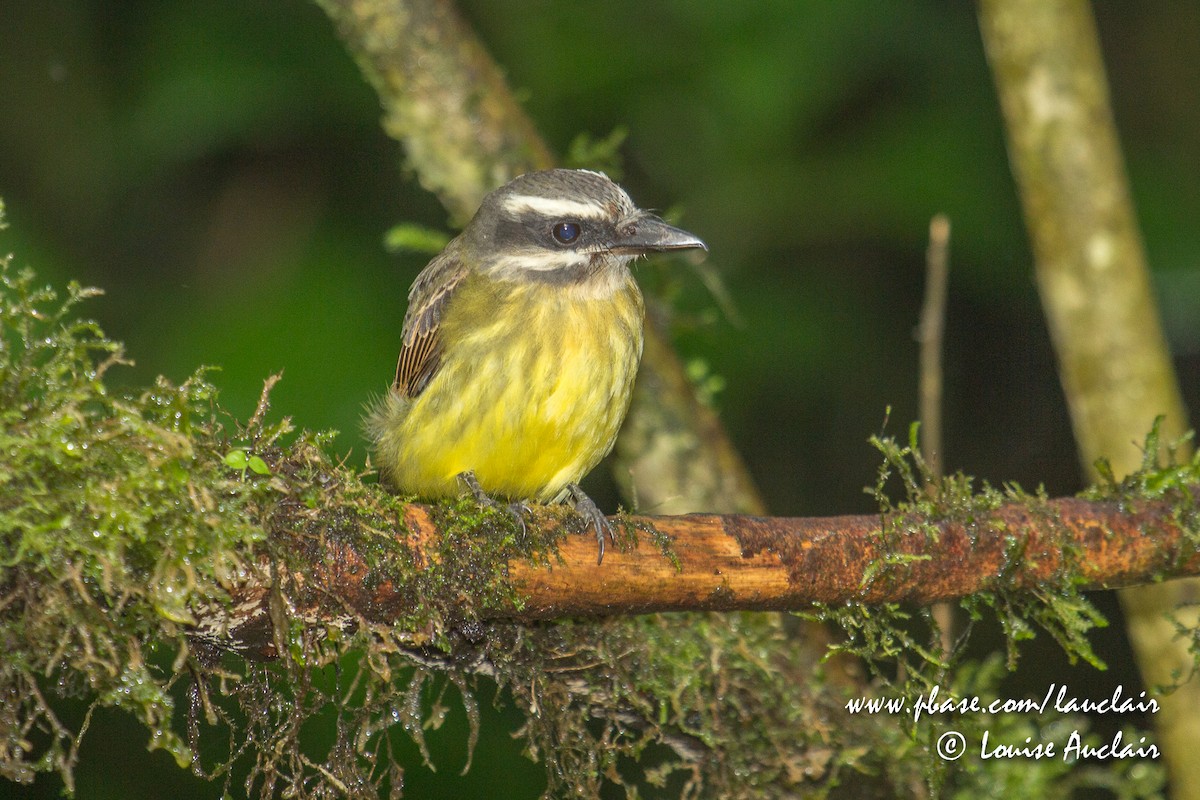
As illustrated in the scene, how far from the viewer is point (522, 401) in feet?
11.9

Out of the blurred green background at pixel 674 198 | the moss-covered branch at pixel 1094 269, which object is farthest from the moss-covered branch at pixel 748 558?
the blurred green background at pixel 674 198

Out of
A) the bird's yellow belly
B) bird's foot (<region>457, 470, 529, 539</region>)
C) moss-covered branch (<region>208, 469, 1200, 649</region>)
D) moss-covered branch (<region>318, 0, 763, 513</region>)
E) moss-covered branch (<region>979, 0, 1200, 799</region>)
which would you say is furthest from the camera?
moss-covered branch (<region>318, 0, 763, 513</region>)

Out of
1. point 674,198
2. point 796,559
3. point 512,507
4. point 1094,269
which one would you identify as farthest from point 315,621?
point 674,198

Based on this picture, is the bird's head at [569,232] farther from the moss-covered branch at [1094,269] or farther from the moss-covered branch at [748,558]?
the moss-covered branch at [1094,269]

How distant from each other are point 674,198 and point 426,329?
10.9 feet

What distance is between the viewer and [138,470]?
224 cm

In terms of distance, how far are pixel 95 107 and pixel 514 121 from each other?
312 centimetres

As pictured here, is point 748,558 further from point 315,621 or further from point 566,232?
point 566,232

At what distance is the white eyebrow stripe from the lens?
397 cm

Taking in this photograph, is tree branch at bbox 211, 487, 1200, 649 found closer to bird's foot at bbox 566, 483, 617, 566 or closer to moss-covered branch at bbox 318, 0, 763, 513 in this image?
bird's foot at bbox 566, 483, 617, 566

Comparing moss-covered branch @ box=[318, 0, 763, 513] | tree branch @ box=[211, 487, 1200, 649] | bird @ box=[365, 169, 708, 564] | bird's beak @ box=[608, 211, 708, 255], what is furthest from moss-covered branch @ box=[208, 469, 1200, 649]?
moss-covered branch @ box=[318, 0, 763, 513]

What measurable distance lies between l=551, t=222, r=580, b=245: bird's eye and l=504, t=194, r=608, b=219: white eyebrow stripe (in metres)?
0.03

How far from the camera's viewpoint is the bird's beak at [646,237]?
392 centimetres

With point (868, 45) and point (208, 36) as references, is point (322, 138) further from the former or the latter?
point (868, 45)
